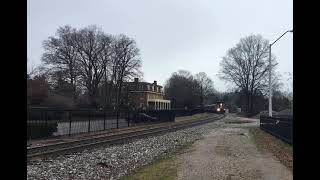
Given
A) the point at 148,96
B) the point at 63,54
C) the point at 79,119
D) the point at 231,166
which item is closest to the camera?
the point at 231,166

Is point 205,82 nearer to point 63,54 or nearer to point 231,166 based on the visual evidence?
point 63,54

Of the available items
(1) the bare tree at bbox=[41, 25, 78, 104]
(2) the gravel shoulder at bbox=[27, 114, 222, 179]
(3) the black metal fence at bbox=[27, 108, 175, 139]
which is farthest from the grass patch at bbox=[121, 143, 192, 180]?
(1) the bare tree at bbox=[41, 25, 78, 104]

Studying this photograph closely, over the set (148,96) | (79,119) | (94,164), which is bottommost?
(94,164)

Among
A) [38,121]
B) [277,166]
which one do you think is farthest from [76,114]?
[277,166]

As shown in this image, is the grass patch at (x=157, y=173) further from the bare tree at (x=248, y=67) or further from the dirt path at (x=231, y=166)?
the bare tree at (x=248, y=67)

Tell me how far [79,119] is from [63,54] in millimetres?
49816

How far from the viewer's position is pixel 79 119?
42750 mm

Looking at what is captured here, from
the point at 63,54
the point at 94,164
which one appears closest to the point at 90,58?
the point at 63,54

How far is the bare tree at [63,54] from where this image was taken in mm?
89688

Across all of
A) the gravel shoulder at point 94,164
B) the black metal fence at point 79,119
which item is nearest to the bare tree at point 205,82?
the black metal fence at point 79,119

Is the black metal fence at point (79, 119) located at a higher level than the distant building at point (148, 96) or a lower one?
lower

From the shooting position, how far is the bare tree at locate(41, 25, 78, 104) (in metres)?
89.7

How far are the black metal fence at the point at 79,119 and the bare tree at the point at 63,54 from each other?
33.0 metres
